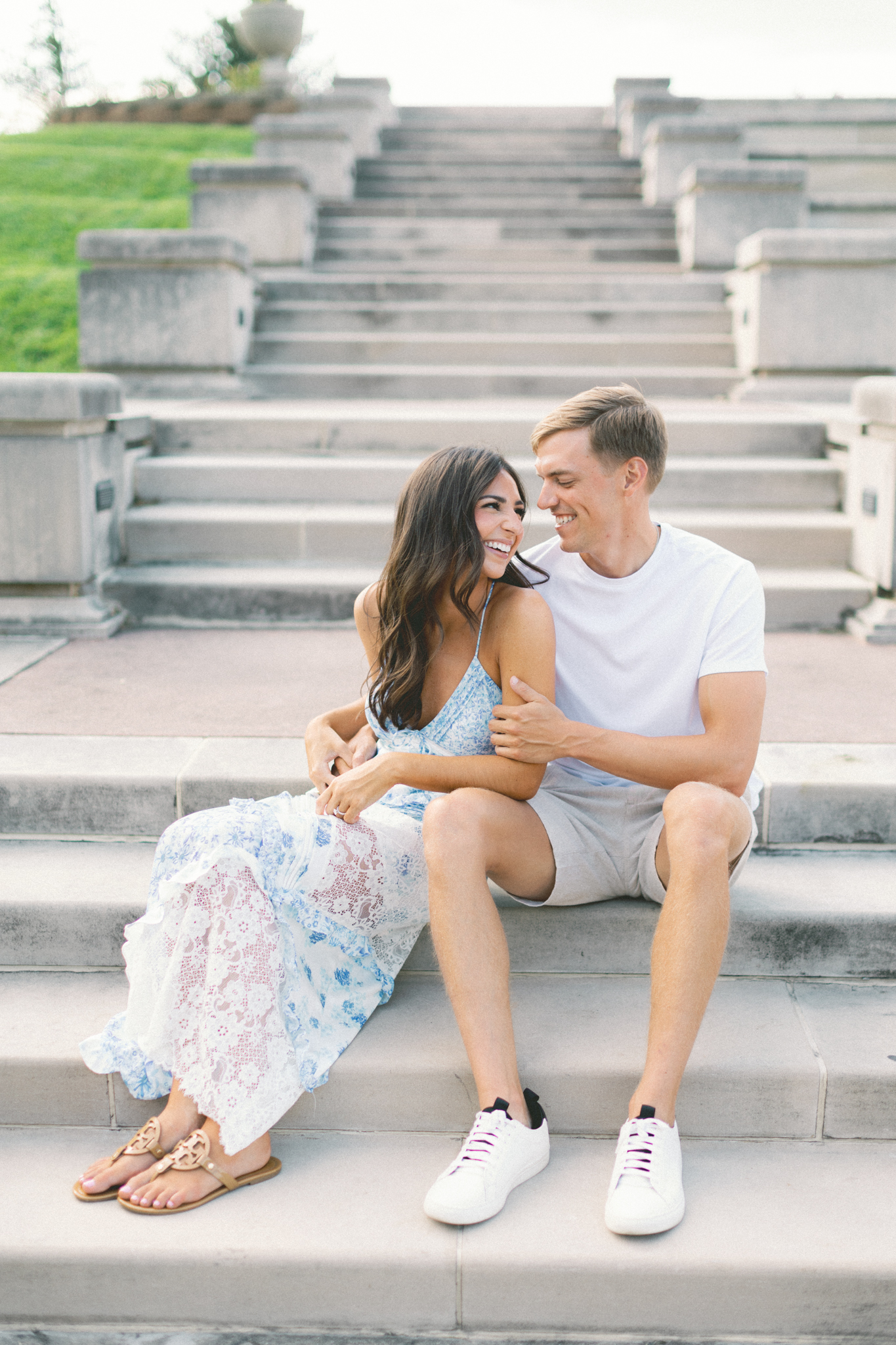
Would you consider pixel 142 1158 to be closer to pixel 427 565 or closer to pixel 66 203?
pixel 427 565

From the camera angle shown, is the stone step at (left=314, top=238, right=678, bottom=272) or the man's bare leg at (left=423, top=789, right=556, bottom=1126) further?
the stone step at (left=314, top=238, right=678, bottom=272)

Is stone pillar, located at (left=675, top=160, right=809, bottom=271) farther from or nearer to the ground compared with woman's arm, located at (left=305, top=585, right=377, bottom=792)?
farther from the ground

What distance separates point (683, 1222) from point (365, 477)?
3954 millimetres

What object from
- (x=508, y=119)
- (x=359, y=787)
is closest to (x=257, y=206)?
(x=508, y=119)

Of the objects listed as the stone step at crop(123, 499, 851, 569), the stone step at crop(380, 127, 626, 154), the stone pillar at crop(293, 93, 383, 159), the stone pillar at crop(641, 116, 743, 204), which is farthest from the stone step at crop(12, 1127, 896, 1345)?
the stone step at crop(380, 127, 626, 154)

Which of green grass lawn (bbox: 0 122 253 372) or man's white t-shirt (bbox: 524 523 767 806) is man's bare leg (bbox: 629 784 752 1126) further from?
green grass lawn (bbox: 0 122 253 372)

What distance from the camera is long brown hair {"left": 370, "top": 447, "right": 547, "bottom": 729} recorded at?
2438mm

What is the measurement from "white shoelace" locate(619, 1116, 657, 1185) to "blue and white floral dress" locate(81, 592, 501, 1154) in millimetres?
648

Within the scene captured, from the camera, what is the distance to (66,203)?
920 cm

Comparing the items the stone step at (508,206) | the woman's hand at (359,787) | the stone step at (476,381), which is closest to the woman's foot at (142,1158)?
the woman's hand at (359,787)

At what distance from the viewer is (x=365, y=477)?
5.39m

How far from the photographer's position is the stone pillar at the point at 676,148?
886cm

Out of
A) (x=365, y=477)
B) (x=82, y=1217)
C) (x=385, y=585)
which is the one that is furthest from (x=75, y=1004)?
(x=365, y=477)

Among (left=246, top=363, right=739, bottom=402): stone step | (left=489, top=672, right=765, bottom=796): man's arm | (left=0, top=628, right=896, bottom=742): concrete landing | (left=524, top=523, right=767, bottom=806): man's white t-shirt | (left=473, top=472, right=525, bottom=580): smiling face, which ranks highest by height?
(left=246, top=363, right=739, bottom=402): stone step
